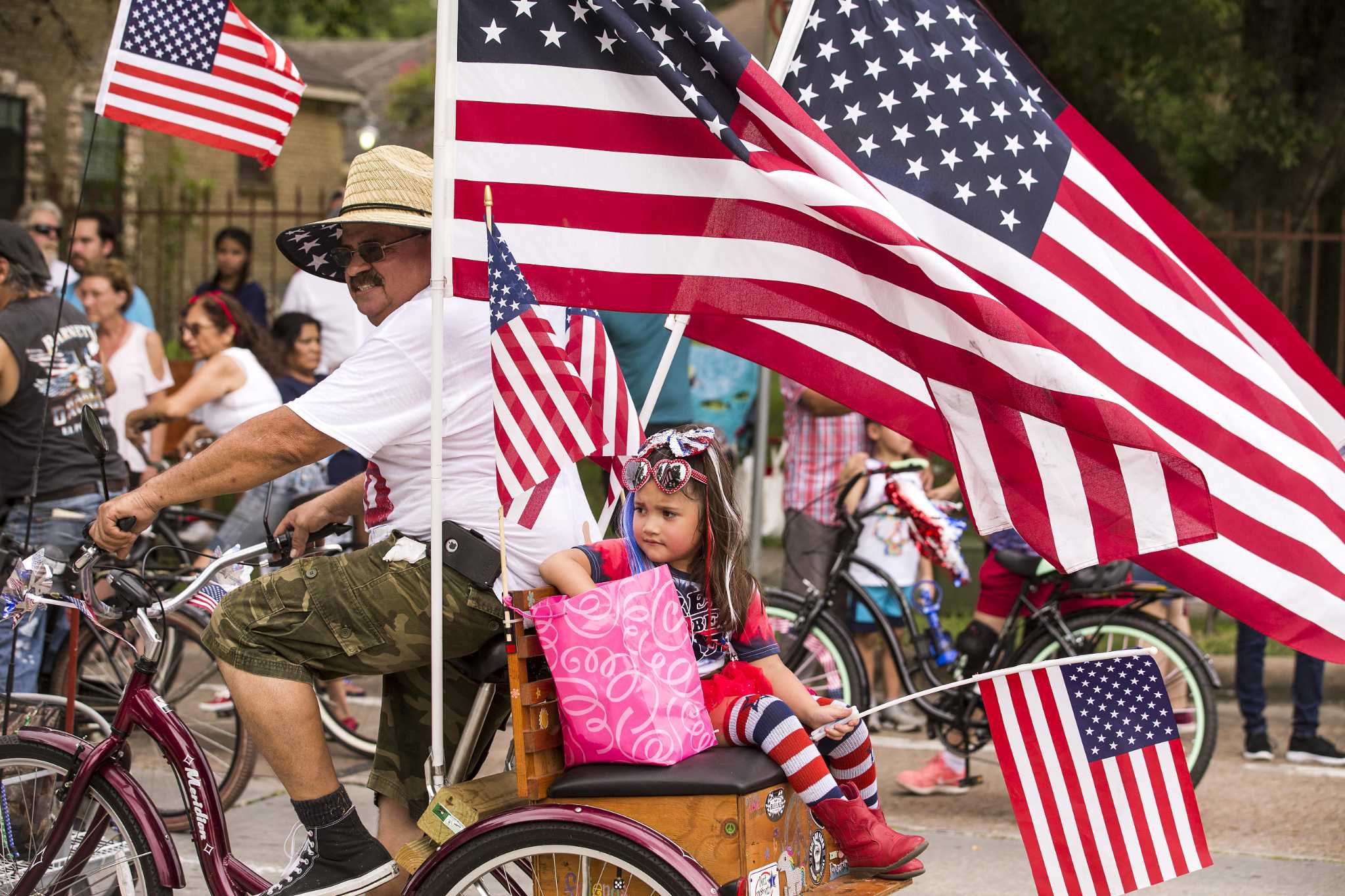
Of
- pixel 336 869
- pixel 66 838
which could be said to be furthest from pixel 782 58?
pixel 66 838

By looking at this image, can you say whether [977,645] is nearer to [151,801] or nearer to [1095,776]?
[1095,776]

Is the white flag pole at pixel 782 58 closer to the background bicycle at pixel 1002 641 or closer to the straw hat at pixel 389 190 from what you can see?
the straw hat at pixel 389 190

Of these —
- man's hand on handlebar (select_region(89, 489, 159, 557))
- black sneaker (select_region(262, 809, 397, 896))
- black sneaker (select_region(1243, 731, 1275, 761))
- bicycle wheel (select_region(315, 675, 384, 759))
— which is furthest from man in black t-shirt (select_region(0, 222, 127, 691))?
black sneaker (select_region(1243, 731, 1275, 761))

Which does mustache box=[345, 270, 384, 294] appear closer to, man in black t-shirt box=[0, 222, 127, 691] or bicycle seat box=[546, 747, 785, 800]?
bicycle seat box=[546, 747, 785, 800]

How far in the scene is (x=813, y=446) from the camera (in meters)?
7.79

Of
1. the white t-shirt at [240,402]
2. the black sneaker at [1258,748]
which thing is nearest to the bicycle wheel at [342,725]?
the white t-shirt at [240,402]

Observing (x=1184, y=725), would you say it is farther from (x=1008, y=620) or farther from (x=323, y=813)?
(x=323, y=813)

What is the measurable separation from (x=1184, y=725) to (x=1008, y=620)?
0.80 m

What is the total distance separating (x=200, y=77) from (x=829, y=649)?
3411mm

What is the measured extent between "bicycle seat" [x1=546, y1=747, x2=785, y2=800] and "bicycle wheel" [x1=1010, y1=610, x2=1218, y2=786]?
2.96 m

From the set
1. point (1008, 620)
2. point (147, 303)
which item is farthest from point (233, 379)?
point (1008, 620)

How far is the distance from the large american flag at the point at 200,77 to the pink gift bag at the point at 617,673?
2.78 metres

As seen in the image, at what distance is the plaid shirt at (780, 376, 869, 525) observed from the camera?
7.71 meters

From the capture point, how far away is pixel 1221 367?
430 cm
